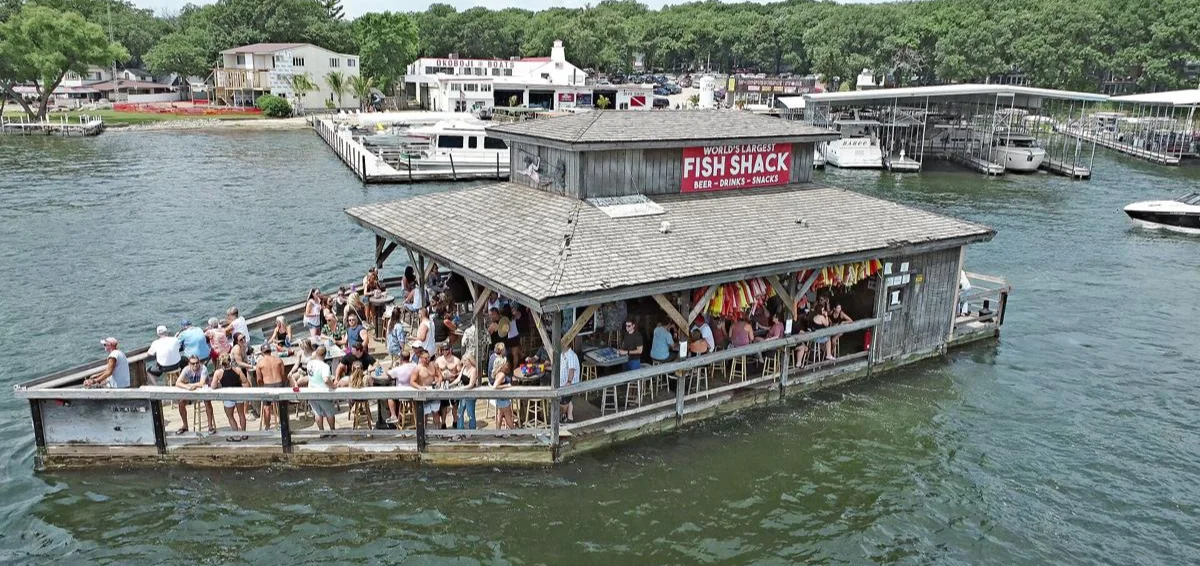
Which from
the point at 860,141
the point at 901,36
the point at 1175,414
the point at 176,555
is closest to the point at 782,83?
the point at 901,36

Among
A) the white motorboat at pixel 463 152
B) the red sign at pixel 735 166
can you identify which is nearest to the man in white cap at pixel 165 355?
the red sign at pixel 735 166

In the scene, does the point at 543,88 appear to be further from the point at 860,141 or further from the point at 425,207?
the point at 425,207

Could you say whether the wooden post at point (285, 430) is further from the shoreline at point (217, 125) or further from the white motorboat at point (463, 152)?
the shoreline at point (217, 125)

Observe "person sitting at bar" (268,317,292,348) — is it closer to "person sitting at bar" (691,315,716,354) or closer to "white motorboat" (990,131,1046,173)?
"person sitting at bar" (691,315,716,354)

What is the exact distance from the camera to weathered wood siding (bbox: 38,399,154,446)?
44.1ft

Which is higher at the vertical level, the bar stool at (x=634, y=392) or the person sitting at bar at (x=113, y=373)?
the person sitting at bar at (x=113, y=373)

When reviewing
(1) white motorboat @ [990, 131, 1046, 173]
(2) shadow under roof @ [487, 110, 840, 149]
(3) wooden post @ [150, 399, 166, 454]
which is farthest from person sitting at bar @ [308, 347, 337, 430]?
(1) white motorboat @ [990, 131, 1046, 173]

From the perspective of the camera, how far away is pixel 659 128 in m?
18.1

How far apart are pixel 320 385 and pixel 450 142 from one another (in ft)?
135

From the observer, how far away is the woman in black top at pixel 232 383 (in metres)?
13.9

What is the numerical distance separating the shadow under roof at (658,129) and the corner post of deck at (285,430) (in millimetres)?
7236

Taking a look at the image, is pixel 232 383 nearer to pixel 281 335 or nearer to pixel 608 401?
pixel 281 335

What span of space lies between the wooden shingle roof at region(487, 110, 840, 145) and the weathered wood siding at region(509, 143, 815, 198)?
12.9 inches

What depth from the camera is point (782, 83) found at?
114875 mm
